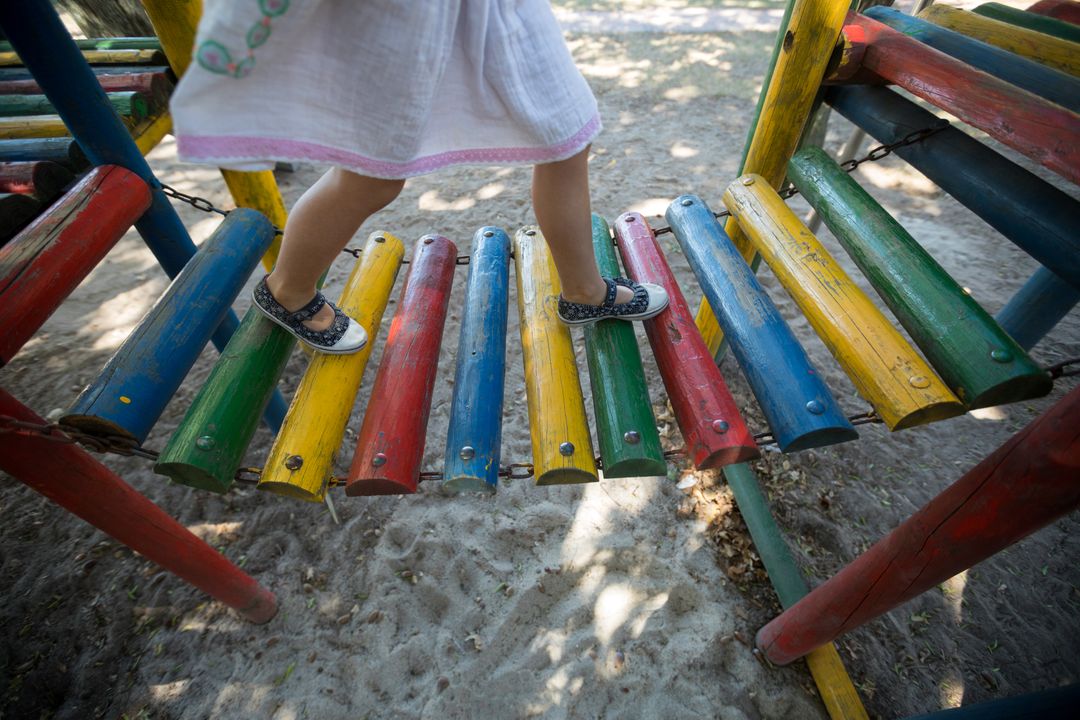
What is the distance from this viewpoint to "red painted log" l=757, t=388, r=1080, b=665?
1.02m

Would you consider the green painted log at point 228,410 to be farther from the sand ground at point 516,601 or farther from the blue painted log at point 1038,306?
the blue painted log at point 1038,306

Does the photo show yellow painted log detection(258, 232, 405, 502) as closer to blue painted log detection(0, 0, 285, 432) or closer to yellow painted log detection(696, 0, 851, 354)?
blue painted log detection(0, 0, 285, 432)

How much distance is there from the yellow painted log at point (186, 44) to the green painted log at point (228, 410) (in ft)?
1.90

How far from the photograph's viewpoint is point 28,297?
1.33m

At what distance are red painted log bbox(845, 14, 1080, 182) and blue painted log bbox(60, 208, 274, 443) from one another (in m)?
2.28

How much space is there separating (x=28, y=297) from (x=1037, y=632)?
354 centimetres

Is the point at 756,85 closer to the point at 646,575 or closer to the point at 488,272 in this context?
the point at 488,272

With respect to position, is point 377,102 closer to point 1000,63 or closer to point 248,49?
point 248,49

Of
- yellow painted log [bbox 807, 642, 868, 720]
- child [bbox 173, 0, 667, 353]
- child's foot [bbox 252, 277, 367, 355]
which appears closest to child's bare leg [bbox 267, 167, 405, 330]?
child [bbox 173, 0, 667, 353]

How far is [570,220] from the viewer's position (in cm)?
147

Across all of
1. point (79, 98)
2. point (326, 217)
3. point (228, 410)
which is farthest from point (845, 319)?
point (79, 98)

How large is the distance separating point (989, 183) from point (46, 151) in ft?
10.2

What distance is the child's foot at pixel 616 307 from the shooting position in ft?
5.61

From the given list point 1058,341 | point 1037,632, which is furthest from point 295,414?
point 1058,341
